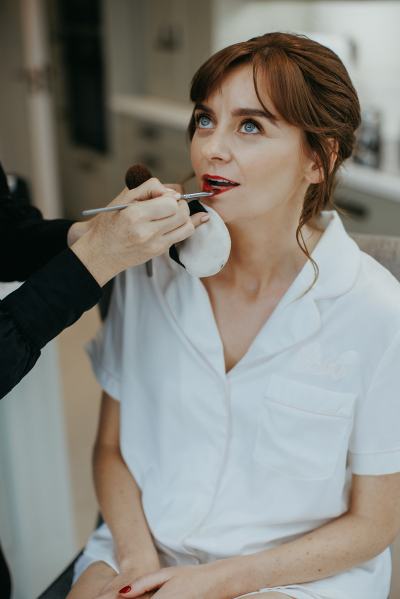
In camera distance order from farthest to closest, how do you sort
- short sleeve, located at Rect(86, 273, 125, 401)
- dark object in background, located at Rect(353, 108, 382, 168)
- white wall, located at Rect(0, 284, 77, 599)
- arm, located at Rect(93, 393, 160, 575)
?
dark object in background, located at Rect(353, 108, 382, 168) → white wall, located at Rect(0, 284, 77, 599) → short sleeve, located at Rect(86, 273, 125, 401) → arm, located at Rect(93, 393, 160, 575)

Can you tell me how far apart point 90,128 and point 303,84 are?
155 inches

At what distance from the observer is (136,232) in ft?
2.90

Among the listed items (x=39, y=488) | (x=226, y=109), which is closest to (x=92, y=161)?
(x=39, y=488)

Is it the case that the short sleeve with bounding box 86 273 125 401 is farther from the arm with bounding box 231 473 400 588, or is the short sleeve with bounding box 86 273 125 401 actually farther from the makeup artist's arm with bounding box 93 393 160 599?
the arm with bounding box 231 473 400 588

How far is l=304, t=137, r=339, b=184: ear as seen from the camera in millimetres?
Answer: 1120

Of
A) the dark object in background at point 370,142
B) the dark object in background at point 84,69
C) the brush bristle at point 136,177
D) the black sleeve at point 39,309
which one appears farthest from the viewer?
the dark object in background at point 84,69

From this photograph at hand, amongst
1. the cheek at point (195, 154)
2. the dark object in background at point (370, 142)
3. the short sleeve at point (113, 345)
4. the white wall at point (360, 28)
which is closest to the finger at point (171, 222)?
the cheek at point (195, 154)

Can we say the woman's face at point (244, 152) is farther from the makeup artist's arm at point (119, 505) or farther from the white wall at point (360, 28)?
the white wall at point (360, 28)

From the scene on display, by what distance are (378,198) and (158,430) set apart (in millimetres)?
1814

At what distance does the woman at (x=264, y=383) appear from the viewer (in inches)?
41.2

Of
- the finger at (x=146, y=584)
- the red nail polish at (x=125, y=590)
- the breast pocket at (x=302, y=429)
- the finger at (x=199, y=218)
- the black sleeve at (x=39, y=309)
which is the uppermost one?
the finger at (x=199, y=218)

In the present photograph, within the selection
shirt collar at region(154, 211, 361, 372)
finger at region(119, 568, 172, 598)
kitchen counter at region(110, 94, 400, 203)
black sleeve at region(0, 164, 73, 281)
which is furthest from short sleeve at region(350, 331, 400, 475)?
kitchen counter at region(110, 94, 400, 203)

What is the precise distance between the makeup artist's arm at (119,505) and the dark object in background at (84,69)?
11.9ft

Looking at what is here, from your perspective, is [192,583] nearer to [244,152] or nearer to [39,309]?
[39,309]
